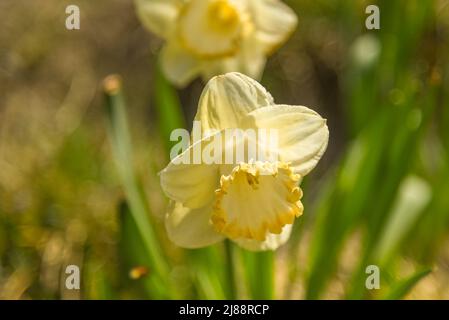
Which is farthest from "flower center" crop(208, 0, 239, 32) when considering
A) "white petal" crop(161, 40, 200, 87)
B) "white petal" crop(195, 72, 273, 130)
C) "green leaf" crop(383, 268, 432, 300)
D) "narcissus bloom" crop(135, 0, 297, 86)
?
"green leaf" crop(383, 268, 432, 300)

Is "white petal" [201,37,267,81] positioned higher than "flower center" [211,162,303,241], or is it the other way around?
"white petal" [201,37,267,81]

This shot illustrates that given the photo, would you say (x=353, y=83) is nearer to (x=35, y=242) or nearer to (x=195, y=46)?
(x=195, y=46)

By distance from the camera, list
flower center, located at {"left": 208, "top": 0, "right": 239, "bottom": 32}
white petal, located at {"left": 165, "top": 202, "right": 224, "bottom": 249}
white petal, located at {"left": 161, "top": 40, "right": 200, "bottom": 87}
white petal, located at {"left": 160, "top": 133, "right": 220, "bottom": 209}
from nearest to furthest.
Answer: white petal, located at {"left": 160, "top": 133, "right": 220, "bottom": 209} < white petal, located at {"left": 165, "top": 202, "right": 224, "bottom": 249} < flower center, located at {"left": 208, "top": 0, "right": 239, "bottom": 32} < white petal, located at {"left": 161, "top": 40, "right": 200, "bottom": 87}

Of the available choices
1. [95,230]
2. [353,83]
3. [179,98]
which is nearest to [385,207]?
[353,83]

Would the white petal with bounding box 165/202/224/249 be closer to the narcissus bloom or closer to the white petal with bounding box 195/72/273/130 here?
the white petal with bounding box 195/72/273/130

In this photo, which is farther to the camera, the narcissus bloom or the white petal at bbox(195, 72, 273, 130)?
the narcissus bloom

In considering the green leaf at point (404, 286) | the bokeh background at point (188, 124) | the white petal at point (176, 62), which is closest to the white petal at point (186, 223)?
the bokeh background at point (188, 124)
